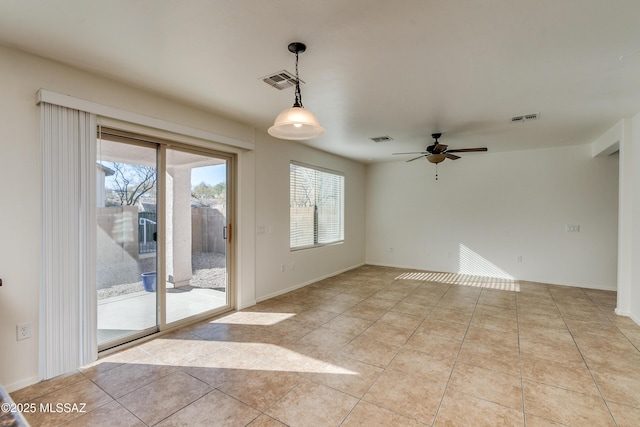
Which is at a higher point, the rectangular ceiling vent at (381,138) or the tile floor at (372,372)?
the rectangular ceiling vent at (381,138)

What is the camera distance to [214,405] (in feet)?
7.13

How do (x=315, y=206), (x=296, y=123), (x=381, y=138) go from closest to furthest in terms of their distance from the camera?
(x=296, y=123), (x=381, y=138), (x=315, y=206)

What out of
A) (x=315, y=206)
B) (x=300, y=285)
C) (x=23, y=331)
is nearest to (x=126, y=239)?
(x=23, y=331)

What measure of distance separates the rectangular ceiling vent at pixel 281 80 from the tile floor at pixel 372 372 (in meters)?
2.70

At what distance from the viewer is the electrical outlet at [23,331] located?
7.78ft

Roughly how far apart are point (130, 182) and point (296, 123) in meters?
2.18

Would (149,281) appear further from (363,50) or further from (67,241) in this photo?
(363,50)

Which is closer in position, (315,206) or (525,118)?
(525,118)

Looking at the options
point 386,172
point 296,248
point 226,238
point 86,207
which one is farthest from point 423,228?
point 86,207

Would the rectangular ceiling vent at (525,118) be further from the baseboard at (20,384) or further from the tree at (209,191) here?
the baseboard at (20,384)

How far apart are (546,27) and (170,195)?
3854 millimetres

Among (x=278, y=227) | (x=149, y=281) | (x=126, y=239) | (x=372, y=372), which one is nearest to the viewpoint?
(x=372, y=372)

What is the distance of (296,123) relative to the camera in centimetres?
212

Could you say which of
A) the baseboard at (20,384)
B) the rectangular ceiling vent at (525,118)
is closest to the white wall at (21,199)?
the baseboard at (20,384)
